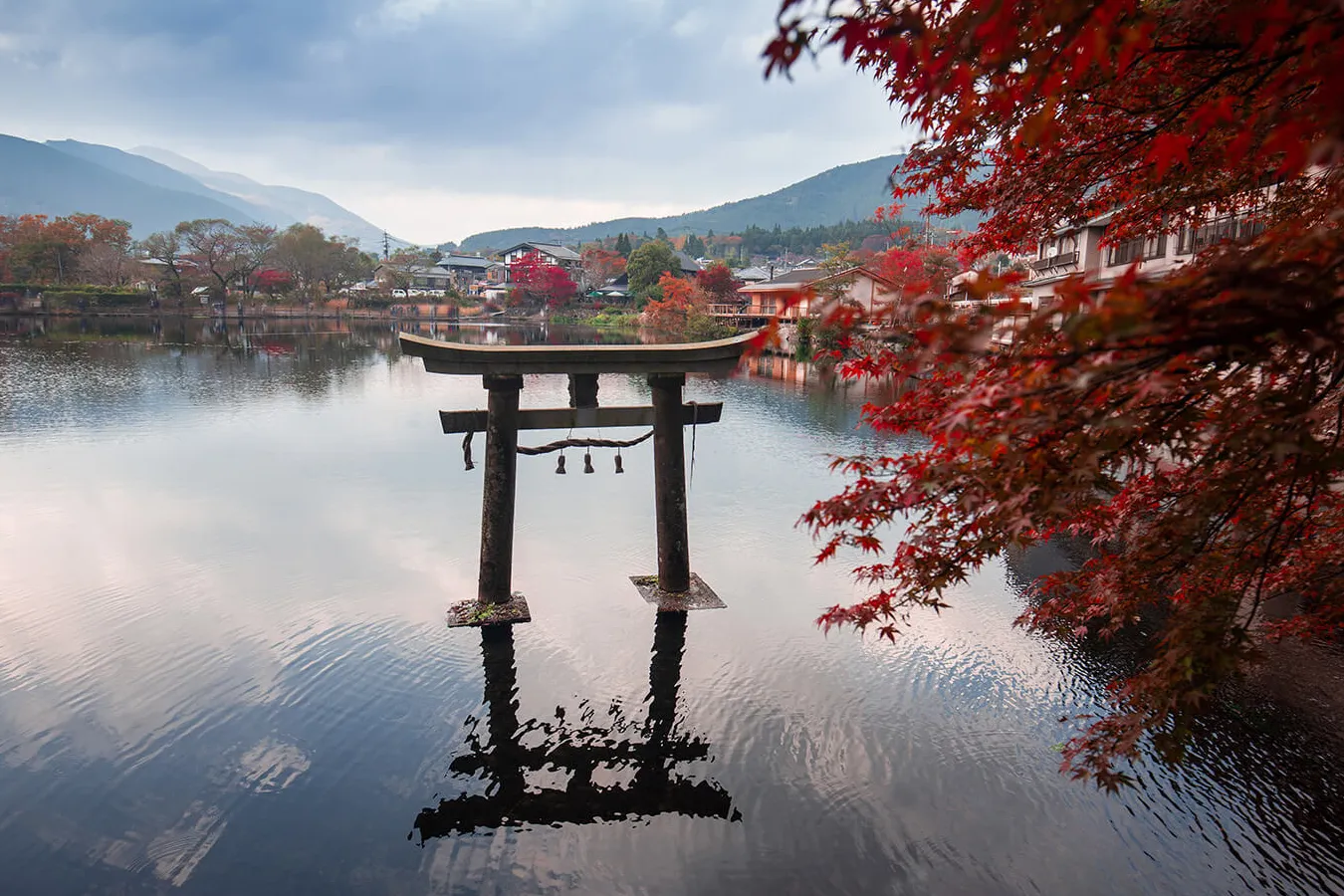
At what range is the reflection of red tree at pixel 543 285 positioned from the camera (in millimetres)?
76938

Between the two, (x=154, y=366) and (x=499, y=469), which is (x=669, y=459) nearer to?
(x=499, y=469)

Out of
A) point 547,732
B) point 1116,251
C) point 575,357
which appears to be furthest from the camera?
point 1116,251

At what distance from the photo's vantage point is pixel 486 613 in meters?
8.98

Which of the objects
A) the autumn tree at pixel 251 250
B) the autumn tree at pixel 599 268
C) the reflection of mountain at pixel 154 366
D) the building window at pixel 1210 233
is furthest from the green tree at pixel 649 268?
the building window at pixel 1210 233

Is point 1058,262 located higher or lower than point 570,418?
higher

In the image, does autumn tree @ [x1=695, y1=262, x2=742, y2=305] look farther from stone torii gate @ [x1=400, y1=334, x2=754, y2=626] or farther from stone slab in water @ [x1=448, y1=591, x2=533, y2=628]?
stone slab in water @ [x1=448, y1=591, x2=533, y2=628]

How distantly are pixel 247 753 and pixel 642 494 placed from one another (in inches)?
373

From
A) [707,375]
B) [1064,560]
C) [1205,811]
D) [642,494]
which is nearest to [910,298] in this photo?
[1205,811]

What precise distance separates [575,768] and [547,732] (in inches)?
24.7

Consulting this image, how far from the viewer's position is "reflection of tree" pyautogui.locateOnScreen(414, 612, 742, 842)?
580 cm

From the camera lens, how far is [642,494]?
1512cm

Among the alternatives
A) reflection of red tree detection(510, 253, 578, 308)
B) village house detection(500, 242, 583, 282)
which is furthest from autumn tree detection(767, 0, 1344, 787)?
village house detection(500, 242, 583, 282)

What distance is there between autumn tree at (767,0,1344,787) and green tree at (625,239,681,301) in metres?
63.6

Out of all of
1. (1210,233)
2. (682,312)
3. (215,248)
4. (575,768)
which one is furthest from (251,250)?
(575,768)
